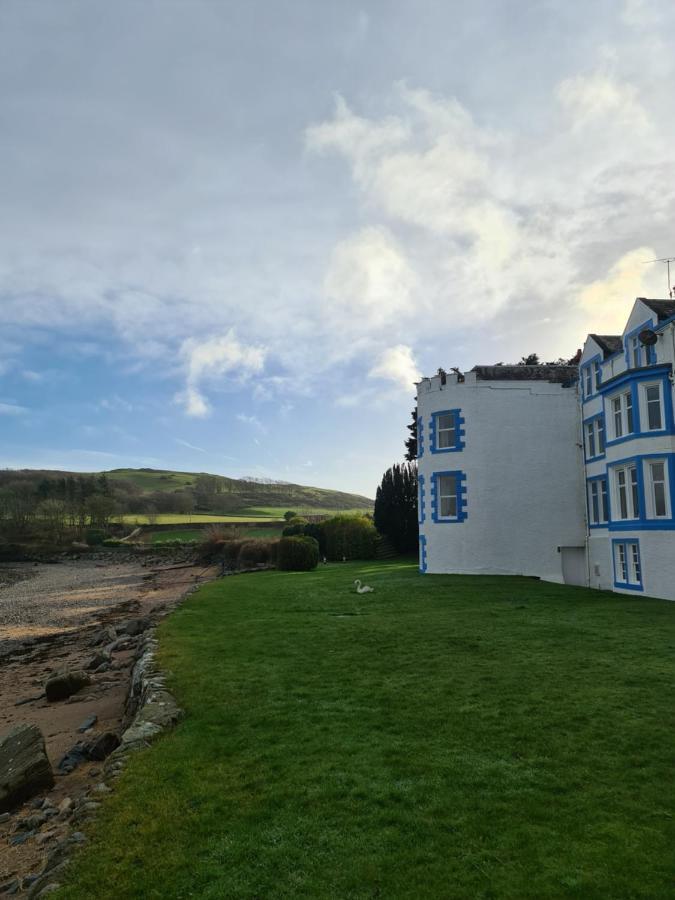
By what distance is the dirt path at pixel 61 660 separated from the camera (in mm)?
7238

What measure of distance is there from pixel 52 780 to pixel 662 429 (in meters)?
21.0

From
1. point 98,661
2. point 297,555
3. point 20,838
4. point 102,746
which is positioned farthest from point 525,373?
point 20,838

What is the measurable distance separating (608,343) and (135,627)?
2306 centimetres

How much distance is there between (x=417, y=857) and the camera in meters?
4.93

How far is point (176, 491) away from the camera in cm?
14188

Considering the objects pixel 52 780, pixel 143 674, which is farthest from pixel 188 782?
pixel 143 674

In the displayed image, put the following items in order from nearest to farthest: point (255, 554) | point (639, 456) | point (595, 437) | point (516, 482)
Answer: point (639, 456), point (595, 437), point (516, 482), point (255, 554)

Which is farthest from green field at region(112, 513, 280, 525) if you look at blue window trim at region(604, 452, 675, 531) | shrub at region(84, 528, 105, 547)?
blue window trim at region(604, 452, 675, 531)

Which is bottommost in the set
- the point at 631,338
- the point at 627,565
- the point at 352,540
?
the point at 627,565

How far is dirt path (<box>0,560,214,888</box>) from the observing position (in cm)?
724

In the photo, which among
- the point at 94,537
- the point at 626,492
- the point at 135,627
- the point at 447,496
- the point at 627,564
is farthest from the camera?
the point at 94,537

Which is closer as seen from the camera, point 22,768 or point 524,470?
point 22,768

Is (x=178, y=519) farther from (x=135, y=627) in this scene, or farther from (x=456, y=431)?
(x=135, y=627)

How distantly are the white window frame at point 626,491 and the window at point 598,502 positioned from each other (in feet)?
→ 8.23
